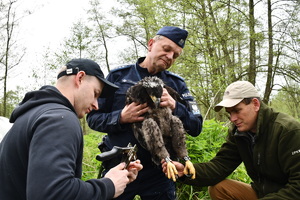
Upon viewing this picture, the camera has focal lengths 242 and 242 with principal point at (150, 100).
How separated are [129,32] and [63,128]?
19.5 metres

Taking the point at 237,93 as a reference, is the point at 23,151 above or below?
below

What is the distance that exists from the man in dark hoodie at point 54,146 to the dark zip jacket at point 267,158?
199 cm

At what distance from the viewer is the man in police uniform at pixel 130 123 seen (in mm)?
2592

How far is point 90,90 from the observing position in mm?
1840

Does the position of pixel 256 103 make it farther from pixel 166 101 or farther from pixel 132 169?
pixel 132 169

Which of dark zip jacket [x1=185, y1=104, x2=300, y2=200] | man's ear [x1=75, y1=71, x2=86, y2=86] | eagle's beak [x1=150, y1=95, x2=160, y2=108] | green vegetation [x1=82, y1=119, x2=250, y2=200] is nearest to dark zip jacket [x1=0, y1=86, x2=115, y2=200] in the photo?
man's ear [x1=75, y1=71, x2=86, y2=86]

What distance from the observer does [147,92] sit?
2.39 m

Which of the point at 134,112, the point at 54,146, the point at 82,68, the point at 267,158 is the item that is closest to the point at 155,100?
the point at 134,112

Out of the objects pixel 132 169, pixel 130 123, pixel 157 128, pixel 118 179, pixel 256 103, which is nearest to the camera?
pixel 118 179

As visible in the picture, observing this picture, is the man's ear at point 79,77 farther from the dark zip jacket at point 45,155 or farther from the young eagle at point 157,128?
the young eagle at point 157,128

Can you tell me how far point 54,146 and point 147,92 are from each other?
4.04ft

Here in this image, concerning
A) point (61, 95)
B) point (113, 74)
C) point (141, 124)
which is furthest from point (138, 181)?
point (61, 95)

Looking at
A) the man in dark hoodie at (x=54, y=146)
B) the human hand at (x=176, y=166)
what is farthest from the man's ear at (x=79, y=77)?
the human hand at (x=176, y=166)

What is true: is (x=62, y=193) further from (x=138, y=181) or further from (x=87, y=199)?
(x=138, y=181)
